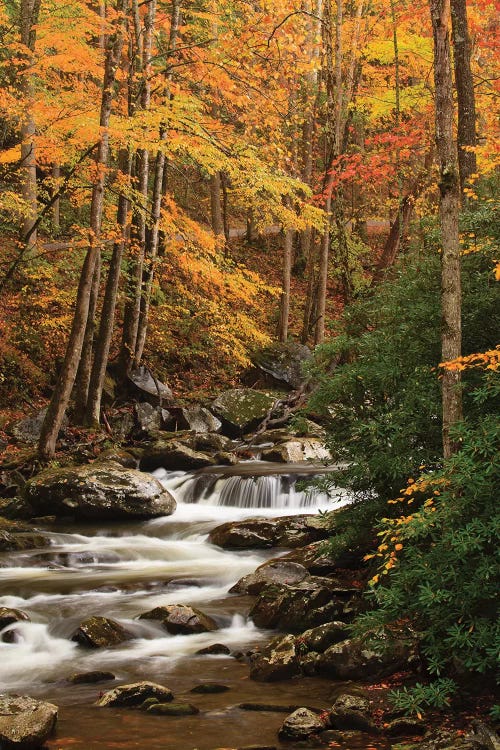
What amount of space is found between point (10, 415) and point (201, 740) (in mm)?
11832

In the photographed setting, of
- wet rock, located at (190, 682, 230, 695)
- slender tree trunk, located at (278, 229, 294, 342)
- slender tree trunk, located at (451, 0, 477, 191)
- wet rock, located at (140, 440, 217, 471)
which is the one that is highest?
slender tree trunk, located at (451, 0, 477, 191)

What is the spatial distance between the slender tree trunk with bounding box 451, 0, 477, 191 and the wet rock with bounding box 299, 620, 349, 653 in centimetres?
681

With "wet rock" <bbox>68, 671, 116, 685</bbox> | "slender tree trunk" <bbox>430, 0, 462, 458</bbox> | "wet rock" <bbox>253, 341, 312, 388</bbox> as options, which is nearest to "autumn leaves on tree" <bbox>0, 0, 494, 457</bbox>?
"slender tree trunk" <bbox>430, 0, 462, 458</bbox>

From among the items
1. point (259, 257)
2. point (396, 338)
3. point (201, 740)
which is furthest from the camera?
point (259, 257)

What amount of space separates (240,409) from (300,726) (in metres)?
13.3

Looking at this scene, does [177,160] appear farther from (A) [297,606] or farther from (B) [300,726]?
(B) [300,726]

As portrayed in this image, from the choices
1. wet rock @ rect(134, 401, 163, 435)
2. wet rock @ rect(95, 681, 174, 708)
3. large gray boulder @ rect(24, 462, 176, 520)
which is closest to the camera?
wet rock @ rect(95, 681, 174, 708)

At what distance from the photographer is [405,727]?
5.29 m

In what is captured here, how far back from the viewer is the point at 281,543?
36.3ft

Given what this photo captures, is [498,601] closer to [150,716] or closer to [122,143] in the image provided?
[150,716]

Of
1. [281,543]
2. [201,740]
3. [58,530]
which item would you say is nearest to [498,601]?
[201,740]

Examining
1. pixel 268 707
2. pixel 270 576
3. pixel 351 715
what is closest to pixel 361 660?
pixel 268 707

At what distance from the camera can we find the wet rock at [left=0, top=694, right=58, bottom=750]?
17.5 ft

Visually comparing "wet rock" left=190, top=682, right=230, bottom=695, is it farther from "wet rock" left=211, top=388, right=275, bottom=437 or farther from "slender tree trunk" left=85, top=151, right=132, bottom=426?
"wet rock" left=211, top=388, right=275, bottom=437
